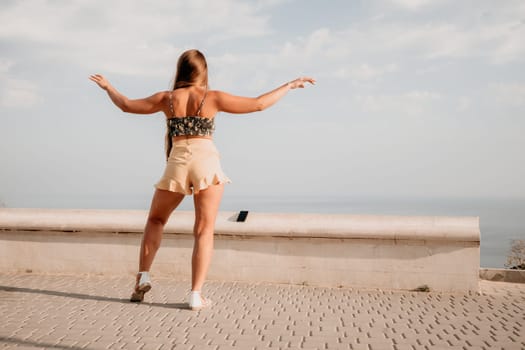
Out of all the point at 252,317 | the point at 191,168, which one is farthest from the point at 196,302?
the point at 191,168

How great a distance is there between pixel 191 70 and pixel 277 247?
7.36 feet

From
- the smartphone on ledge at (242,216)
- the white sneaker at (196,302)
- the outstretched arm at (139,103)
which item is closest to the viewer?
the white sneaker at (196,302)

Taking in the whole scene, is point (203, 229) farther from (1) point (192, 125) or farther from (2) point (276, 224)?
(2) point (276, 224)

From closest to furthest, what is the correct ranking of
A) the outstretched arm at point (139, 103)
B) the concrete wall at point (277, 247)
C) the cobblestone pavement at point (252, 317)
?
the cobblestone pavement at point (252, 317) → the outstretched arm at point (139, 103) → the concrete wall at point (277, 247)

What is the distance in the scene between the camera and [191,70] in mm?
4926

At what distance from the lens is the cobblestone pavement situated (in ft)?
12.6

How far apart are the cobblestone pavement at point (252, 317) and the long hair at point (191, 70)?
2056 millimetres

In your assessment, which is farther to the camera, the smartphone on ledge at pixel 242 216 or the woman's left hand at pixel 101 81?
the smartphone on ledge at pixel 242 216

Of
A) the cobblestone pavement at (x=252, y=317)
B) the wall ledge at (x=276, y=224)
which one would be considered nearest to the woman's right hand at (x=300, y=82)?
the wall ledge at (x=276, y=224)

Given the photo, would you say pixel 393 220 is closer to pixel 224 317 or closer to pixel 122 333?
pixel 224 317

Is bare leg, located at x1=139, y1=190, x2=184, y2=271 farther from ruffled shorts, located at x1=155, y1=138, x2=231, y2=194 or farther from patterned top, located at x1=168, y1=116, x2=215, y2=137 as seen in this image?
patterned top, located at x1=168, y1=116, x2=215, y2=137

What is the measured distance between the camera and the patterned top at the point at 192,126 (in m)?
4.81

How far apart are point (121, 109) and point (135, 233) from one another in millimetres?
1862

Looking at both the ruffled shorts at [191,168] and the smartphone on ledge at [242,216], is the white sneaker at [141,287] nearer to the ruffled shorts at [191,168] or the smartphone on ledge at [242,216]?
the ruffled shorts at [191,168]
